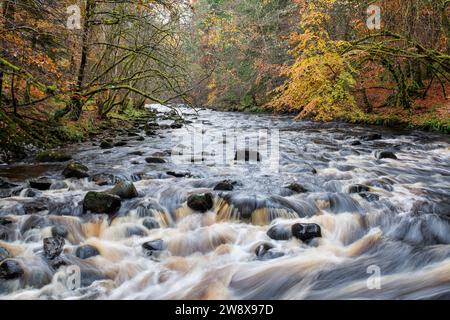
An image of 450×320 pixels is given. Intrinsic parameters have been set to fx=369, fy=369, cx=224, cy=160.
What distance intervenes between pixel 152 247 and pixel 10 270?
151 centimetres

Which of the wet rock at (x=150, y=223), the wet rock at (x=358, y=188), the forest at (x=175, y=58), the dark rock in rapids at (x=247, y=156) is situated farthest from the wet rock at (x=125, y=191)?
the dark rock in rapids at (x=247, y=156)

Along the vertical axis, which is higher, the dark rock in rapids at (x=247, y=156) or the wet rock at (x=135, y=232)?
the dark rock in rapids at (x=247, y=156)

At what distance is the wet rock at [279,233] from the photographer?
4.73m

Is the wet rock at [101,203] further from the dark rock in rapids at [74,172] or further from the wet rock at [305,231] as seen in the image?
the wet rock at [305,231]

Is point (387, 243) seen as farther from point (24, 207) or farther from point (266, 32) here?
point (266, 32)

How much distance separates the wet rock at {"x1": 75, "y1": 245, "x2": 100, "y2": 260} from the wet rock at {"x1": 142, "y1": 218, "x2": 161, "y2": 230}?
0.87 metres

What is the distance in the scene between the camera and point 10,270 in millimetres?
3781

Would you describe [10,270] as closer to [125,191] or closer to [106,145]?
[125,191]

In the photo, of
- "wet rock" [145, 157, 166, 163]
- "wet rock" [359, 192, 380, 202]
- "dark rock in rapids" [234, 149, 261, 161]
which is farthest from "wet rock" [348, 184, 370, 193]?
"wet rock" [145, 157, 166, 163]

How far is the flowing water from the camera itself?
3.82 m

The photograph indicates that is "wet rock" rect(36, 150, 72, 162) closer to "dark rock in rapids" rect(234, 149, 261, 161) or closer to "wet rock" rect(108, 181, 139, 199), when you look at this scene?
"wet rock" rect(108, 181, 139, 199)

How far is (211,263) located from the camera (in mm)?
4324

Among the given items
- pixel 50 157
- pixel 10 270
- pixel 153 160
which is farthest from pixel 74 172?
pixel 10 270

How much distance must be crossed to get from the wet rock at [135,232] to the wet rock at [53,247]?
2.67ft
